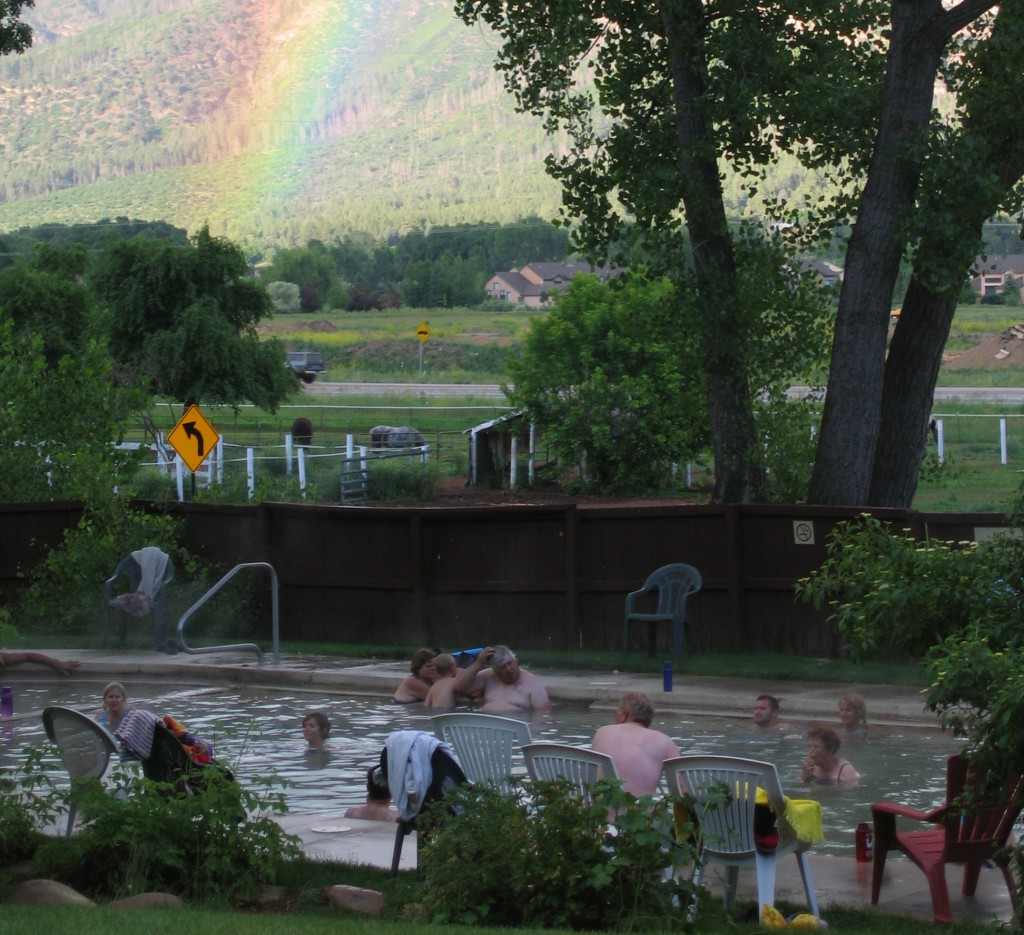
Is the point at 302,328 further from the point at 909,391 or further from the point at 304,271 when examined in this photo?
the point at 909,391

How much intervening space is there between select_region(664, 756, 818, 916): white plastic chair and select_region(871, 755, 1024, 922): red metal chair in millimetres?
633

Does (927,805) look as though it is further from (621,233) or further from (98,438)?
(98,438)

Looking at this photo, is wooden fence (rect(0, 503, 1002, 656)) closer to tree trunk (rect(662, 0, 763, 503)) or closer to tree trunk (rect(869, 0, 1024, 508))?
tree trunk (rect(662, 0, 763, 503))

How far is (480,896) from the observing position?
7637 mm

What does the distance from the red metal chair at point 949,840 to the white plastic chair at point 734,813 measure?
633 mm

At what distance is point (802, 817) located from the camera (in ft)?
25.8

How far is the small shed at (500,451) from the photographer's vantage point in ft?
140

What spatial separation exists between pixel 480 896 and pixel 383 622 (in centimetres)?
1405

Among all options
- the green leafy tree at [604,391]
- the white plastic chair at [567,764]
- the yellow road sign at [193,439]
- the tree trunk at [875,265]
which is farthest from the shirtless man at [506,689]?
the green leafy tree at [604,391]

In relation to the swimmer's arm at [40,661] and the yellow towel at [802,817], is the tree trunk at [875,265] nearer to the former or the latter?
the swimmer's arm at [40,661]

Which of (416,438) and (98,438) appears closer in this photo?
(98,438)

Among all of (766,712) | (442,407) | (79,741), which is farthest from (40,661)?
(442,407)

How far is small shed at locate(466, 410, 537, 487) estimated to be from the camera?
42750 mm

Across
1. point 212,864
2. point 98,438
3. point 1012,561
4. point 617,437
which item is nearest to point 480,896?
point 212,864
